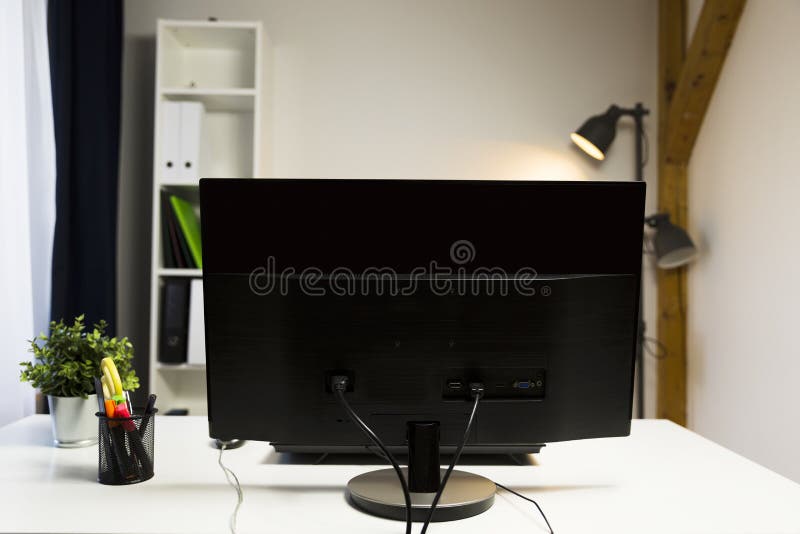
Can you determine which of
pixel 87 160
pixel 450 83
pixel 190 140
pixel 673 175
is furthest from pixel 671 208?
pixel 87 160

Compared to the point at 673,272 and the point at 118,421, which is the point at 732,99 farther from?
the point at 118,421

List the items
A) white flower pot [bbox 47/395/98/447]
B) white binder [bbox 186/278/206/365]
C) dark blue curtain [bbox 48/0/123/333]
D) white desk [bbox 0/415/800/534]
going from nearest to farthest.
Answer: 1. white desk [bbox 0/415/800/534]
2. white flower pot [bbox 47/395/98/447]
3. dark blue curtain [bbox 48/0/123/333]
4. white binder [bbox 186/278/206/365]

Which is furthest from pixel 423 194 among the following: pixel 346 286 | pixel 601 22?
pixel 601 22

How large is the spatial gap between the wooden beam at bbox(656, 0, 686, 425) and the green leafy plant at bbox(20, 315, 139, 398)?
2.23m

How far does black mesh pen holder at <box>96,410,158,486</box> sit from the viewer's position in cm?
100

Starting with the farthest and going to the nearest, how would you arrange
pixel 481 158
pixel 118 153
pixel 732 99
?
pixel 481 158 < pixel 118 153 < pixel 732 99

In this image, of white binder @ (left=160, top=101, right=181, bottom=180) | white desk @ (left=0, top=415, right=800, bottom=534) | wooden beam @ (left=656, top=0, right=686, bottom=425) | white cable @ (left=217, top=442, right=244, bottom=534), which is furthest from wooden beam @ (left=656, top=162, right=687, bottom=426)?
white cable @ (left=217, top=442, right=244, bottom=534)

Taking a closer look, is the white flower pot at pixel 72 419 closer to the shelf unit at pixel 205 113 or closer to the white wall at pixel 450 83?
the shelf unit at pixel 205 113

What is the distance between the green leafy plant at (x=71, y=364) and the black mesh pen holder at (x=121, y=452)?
197mm

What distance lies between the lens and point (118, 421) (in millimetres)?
1003

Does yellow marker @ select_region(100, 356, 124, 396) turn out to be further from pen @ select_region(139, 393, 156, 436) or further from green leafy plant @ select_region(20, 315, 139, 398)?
green leafy plant @ select_region(20, 315, 139, 398)

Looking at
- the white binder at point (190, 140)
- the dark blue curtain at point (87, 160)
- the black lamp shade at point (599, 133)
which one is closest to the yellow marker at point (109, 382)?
the dark blue curtain at point (87, 160)

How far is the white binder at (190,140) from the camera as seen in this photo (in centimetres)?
255

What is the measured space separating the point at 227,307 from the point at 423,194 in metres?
0.32
